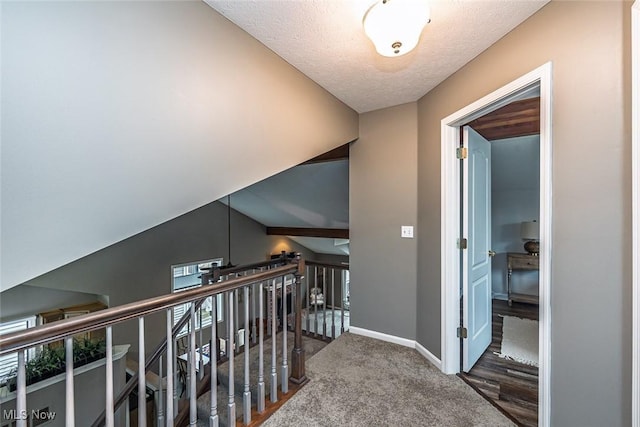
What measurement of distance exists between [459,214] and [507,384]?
1356 millimetres

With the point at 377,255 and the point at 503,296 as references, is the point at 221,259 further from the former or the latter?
the point at 503,296

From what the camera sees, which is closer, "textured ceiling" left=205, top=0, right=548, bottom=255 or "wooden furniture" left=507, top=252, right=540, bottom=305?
"textured ceiling" left=205, top=0, right=548, bottom=255

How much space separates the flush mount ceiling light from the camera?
4.33ft

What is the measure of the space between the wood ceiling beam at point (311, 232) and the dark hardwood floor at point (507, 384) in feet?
10.6

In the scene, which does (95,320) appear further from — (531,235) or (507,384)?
(531,235)

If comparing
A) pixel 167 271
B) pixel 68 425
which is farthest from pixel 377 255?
pixel 167 271

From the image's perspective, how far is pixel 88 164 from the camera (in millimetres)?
1193

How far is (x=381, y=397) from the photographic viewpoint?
6.56 ft

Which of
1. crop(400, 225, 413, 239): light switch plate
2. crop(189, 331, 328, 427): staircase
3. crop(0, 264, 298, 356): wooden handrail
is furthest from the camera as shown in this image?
crop(400, 225, 413, 239): light switch plate

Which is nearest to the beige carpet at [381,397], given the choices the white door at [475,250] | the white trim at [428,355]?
the white trim at [428,355]

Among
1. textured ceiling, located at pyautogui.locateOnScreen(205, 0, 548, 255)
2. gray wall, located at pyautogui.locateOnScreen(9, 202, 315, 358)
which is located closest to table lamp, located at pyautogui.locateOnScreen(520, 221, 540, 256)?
textured ceiling, located at pyautogui.locateOnScreen(205, 0, 548, 255)

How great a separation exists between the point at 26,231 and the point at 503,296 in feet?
18.1

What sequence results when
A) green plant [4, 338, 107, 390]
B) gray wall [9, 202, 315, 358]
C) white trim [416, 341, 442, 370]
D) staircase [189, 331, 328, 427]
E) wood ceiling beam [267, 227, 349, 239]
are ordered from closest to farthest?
staircase [189, 331, 328, 427] → white trim [416, 341, 442, 370] → green plant [4, 338, 107, 390] → gray wall [9, 202, 315, 358] → wood ceiling beam [267, 227, 349, 239]

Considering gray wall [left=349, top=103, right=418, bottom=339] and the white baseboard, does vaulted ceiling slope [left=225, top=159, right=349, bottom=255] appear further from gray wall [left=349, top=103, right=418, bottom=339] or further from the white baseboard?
the white baseboard
